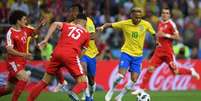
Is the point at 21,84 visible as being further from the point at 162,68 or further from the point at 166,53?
the point at 162,68

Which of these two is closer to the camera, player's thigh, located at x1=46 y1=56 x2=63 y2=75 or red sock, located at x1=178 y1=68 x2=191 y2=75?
player's thigh, located at x1=46 y1=56 x2=63 y2=75

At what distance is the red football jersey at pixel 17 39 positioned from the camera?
15242mm

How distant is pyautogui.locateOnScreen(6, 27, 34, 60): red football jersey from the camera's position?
15.2m

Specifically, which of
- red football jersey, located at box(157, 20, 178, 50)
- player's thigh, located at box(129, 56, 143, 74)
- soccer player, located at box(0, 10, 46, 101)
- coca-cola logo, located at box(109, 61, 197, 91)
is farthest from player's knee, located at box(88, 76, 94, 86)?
coca-cola logo, located at box(109, 61, 197, 91)

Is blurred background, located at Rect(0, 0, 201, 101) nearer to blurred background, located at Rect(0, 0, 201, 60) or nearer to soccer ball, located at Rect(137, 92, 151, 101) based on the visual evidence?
blurred background, located at Rect(0, 0, 201, 60)

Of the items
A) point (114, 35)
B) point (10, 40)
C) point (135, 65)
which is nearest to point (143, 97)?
point (135, 65)

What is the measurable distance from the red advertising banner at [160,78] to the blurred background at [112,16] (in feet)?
2.37

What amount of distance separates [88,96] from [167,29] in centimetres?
514

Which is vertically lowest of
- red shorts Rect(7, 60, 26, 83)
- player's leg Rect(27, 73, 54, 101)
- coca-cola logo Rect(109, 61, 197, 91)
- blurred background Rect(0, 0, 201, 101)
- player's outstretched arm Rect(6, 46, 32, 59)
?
coca-cola logo Rect(109, 61, 197, 91)

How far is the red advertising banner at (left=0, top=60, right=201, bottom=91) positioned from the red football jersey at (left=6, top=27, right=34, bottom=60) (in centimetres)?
747

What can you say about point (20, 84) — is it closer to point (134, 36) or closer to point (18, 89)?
point (18, 89)

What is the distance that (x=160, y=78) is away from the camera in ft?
78.3

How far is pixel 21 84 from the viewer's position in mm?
15227

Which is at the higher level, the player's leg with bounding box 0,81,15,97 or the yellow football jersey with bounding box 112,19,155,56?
the yellow football jersey with bounding box 112,19,155,56
